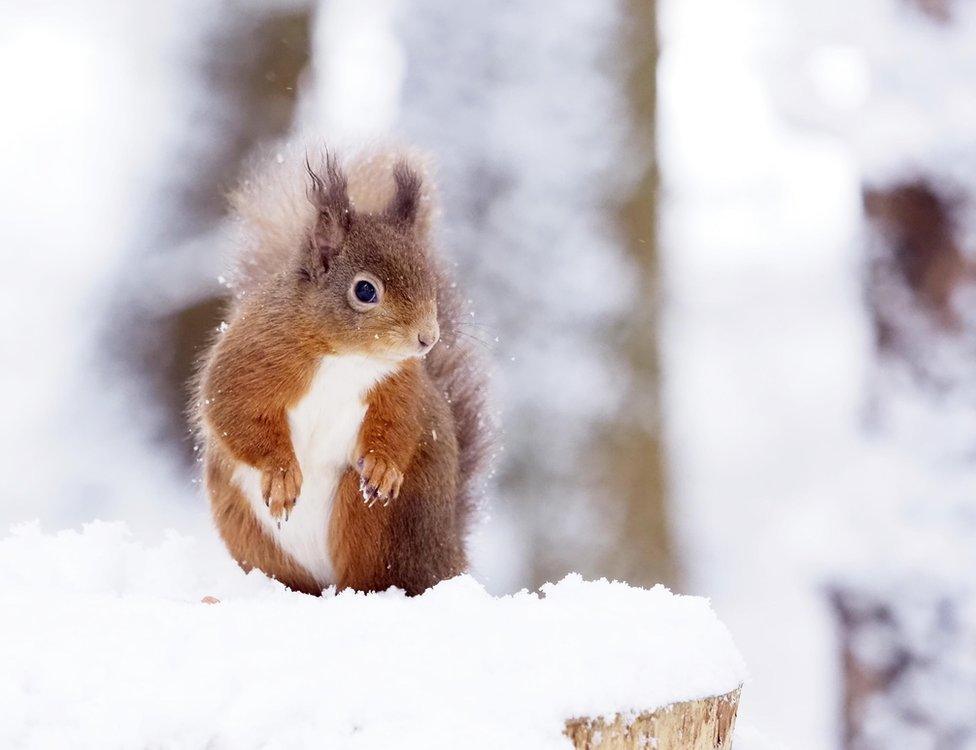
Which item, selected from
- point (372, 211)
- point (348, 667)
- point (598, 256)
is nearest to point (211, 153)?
point (598, 256)

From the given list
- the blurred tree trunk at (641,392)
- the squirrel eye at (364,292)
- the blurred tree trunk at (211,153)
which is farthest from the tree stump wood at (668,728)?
the blurred tree trunk at (211,153)

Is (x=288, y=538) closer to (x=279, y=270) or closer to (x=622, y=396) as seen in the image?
(x=279, y=270)

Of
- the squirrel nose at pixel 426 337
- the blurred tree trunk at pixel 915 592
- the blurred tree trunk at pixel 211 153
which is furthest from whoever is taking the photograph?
the blurred tree trunk at pixel 915 592

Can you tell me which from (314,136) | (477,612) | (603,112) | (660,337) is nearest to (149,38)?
(603,112)

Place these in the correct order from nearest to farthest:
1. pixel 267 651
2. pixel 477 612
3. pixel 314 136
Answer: pixel 267 651, pixel 477 612, pixel 314 136

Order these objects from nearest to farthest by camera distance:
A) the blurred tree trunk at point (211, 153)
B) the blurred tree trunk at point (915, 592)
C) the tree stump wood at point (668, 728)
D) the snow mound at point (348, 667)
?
1. the snow mound at point (348, 667)
2. the tree stump wood at point (668, 728)
3. the blurred tree trunk at point (211, 153)
4. the blurred tree trunk at point (915, 592)

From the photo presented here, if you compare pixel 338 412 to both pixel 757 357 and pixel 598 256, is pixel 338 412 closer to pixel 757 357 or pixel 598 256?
pixel 598 256

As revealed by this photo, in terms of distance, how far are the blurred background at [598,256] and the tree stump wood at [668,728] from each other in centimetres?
151

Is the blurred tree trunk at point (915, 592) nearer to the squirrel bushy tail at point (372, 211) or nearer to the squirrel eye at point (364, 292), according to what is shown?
the squirrel bushy tail at point (372, 211)

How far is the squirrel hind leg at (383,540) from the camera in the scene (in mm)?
1283

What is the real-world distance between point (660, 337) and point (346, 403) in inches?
58.6

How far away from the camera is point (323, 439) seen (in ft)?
4.25

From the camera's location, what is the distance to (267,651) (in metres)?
0.91

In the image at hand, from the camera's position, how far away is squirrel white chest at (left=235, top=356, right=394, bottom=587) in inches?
50.4
